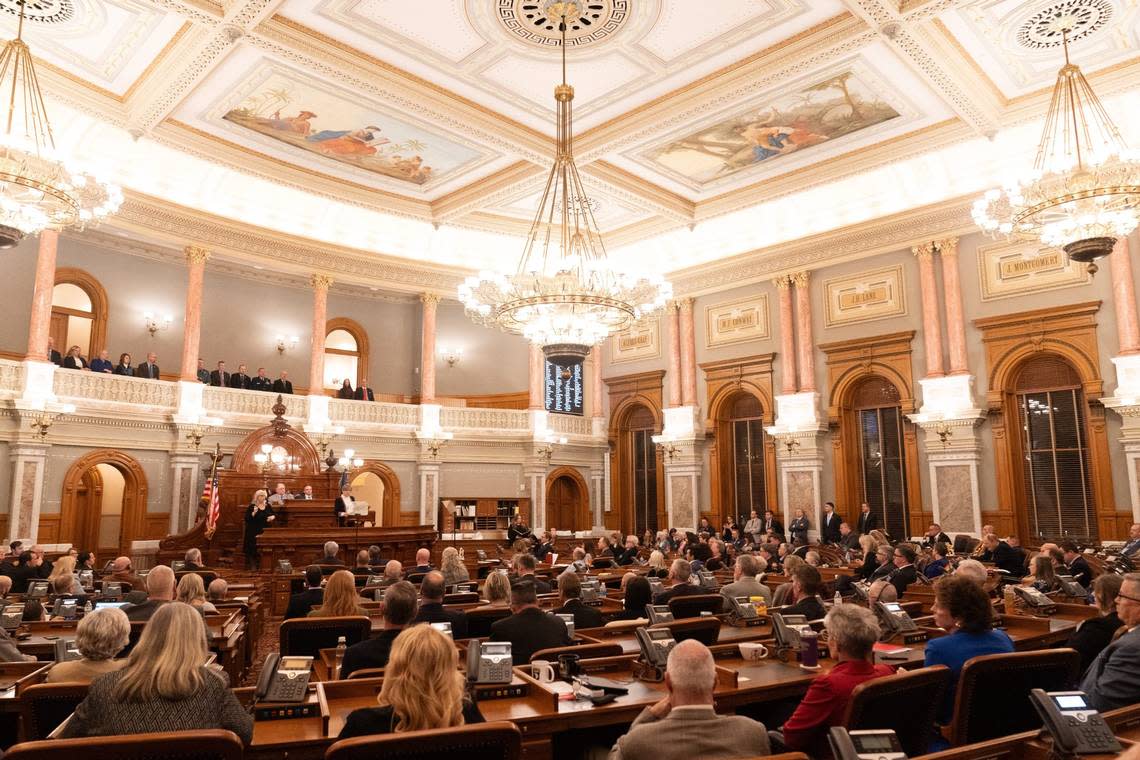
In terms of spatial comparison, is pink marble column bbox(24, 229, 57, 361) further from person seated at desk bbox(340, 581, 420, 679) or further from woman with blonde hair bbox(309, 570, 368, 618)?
person seated at desk bbox(340, 581, 420, 679)

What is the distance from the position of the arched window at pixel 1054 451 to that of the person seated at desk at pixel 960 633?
11415 millimetres

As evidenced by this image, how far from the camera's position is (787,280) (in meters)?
17.1

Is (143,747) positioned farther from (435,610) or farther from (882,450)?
(882,450)

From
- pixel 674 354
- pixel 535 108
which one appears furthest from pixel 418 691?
pixel 674 354

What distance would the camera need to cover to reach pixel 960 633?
3811 mm

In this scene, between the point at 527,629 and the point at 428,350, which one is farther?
the point at 428,350

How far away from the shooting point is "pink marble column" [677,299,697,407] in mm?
18469

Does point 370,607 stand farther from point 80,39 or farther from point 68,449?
point 68,449

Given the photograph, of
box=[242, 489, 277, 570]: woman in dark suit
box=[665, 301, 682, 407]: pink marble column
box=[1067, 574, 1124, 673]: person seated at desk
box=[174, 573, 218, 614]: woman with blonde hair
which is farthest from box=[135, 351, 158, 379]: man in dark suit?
box=[1067, 574, 1124, 673]: person seated at desk

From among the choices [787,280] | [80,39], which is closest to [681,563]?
[80,39]

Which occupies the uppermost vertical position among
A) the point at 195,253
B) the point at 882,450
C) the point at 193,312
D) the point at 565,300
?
the point at 195,253

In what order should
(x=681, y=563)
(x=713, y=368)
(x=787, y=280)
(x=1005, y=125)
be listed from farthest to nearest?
1. (x=713, y=368)
2. (x=787, y=280)
3. (x=1005, y=125)
4. (x=681, y=563)

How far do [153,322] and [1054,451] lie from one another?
685 inches

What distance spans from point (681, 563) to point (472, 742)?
4.80 metres
